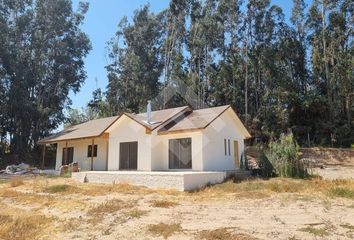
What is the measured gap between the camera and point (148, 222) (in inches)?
288

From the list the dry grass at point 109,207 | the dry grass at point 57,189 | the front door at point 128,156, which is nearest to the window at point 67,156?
the front door at point 128,156

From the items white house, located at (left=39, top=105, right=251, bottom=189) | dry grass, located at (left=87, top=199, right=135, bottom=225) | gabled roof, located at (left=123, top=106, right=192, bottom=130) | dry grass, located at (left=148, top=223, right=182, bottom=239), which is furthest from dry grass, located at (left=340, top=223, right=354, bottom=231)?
gabled roof, located at (left=123, top=106, right=192, bottom=130)

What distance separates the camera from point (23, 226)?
22.9ft

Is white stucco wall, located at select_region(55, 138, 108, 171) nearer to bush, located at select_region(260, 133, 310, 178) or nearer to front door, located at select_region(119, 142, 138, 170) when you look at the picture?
front door, located at select_region(119, 142, 138, 170)

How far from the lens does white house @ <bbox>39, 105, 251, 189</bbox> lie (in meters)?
15.9

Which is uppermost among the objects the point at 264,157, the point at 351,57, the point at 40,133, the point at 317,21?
the point at 317,21

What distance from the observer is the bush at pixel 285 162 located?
611 inches

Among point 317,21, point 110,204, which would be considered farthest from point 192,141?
point 317,21

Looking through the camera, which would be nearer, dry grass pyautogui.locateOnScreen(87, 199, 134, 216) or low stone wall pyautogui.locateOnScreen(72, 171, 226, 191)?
dry grass pyautogui.locateOnScreen(87, 199, 134, 216)

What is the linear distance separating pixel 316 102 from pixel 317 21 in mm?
10531

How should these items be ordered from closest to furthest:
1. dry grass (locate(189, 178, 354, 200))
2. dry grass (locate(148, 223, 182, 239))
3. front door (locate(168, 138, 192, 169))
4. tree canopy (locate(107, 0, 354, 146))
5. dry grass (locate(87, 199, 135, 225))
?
dry grass (locate(148, 223, 182, 239)), dry grass (locate(87, 199, 135, 225)), dry grass (locate(189, 178, 354, 200)), front door (locate(168, 138, 192, 169)), tree canopy (locate(107, 0, 354, 146))

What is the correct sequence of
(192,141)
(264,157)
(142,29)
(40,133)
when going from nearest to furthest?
(192,141)
(264,157)
(40,133)
(142,29)

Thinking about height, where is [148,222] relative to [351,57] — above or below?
below

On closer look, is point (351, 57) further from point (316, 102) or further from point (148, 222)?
point (148, 222)
